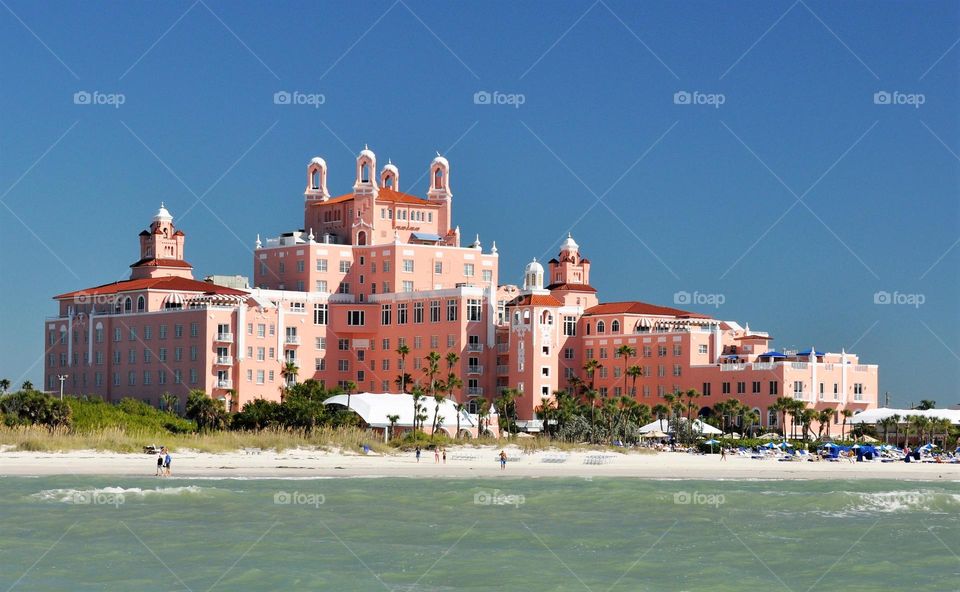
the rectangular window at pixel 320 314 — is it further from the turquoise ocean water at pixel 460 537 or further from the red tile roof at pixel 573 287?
the turquoise ocean water at pixel 460 537

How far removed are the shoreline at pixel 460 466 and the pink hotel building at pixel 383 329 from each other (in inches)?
836

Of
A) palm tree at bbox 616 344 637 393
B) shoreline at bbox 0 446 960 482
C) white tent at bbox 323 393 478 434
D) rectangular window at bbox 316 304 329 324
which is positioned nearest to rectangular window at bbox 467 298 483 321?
white tent at bbox 323 393 478 434

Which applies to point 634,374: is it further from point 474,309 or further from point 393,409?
point 393,409

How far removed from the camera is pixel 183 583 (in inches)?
1591

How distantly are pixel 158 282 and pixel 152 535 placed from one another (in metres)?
71.2

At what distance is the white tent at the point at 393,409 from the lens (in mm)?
107625

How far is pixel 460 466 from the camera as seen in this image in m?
85.9

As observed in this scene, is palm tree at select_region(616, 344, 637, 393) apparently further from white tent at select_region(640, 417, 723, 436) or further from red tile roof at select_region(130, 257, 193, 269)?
red tile roof at select_region(130, 257, 193, 269)

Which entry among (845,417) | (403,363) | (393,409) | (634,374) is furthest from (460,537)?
(845,417)

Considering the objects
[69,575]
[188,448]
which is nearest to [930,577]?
[69,575]

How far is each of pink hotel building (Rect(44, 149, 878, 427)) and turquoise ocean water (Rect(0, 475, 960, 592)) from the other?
43506mm

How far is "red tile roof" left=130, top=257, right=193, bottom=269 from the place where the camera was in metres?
125

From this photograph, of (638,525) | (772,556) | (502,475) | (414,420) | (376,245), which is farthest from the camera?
(376,245)

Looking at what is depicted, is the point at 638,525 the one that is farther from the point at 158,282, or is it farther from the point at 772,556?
the point at 158,282
